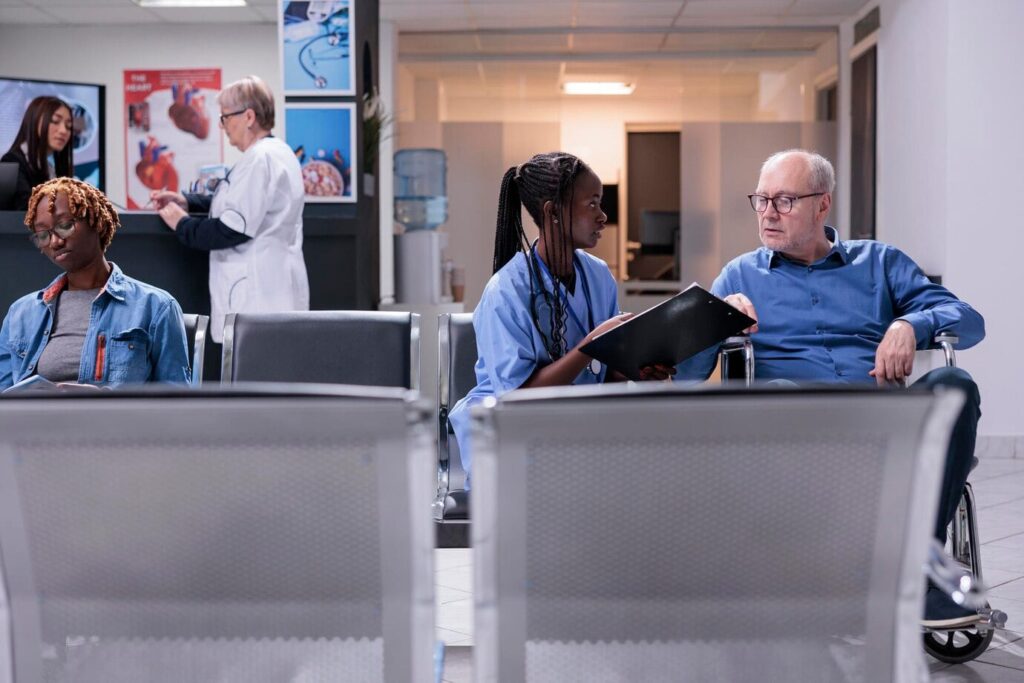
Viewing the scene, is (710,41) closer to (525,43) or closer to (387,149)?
(525,43)

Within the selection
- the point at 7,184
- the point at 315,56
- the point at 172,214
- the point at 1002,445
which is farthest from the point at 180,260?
the point at 1002,445

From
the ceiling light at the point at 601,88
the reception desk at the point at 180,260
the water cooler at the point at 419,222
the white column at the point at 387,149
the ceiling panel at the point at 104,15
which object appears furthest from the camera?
the ceiling light at the point at 601,88

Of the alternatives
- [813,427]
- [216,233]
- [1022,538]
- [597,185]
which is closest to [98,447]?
[813,427]

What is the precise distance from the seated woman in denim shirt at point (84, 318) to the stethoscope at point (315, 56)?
2.48 metres

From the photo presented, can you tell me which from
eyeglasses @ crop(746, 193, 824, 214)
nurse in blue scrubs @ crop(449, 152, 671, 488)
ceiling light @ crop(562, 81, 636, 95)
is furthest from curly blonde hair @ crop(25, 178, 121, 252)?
ceiling light @ crop(562, 81, 636, 95)

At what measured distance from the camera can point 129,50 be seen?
7.79 meters

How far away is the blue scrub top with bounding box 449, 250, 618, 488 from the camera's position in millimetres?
Answer: 2088

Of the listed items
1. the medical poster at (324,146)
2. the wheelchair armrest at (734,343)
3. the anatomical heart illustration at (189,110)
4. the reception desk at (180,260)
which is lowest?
the wheelchair armrest at (734,343)

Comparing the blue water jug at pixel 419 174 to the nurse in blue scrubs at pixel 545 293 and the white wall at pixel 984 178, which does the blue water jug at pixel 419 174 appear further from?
the nurse in blue scrubs at pixel 545 293

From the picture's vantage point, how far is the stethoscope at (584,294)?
220 centimetres

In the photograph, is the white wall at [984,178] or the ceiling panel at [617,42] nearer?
the white wall at [984,178]

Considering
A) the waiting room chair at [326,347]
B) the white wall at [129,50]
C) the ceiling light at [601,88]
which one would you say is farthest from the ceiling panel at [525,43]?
the waiting room chair at [326,347]

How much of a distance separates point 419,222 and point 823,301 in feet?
14.6

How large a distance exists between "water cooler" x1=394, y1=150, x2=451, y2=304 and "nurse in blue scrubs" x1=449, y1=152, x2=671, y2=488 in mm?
3160
